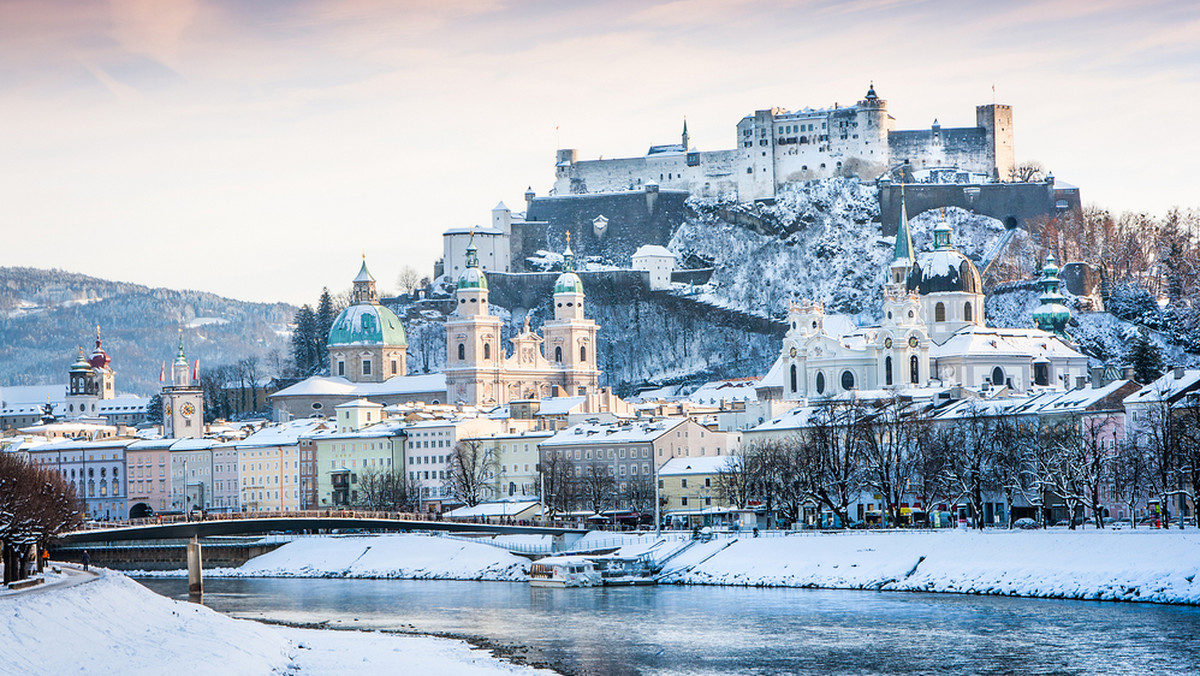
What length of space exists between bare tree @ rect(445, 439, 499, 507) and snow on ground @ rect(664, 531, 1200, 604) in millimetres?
32780

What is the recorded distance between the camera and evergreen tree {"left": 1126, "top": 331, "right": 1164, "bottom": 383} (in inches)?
4031

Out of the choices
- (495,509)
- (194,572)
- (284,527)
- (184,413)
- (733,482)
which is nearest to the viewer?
(194,572)

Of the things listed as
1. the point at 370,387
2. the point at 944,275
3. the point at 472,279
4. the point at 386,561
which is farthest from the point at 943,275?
the point at 386,561

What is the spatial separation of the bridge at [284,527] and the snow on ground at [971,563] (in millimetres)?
11837

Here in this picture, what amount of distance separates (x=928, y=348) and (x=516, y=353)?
3812 centimetres

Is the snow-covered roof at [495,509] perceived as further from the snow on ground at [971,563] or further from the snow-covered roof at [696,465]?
the snow on ground at [971,563]

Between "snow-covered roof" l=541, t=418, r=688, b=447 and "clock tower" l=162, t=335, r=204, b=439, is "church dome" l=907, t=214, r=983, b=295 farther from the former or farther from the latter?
"clock tower" l=162, t=335, r=204, b=439

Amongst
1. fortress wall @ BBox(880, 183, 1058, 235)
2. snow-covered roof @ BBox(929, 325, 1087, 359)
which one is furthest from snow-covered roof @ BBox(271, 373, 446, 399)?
snow-covered roof @ BBox(929, 325, 1087, 359)

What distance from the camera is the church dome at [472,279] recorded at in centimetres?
14312

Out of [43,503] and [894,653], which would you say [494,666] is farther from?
[43,503]

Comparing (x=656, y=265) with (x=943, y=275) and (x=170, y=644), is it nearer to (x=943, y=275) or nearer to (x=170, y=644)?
(x=943, y=275)

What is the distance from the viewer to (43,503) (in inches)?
2115

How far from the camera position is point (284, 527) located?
7962 centimetres

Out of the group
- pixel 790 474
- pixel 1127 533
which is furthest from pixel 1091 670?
pixel 790 474
